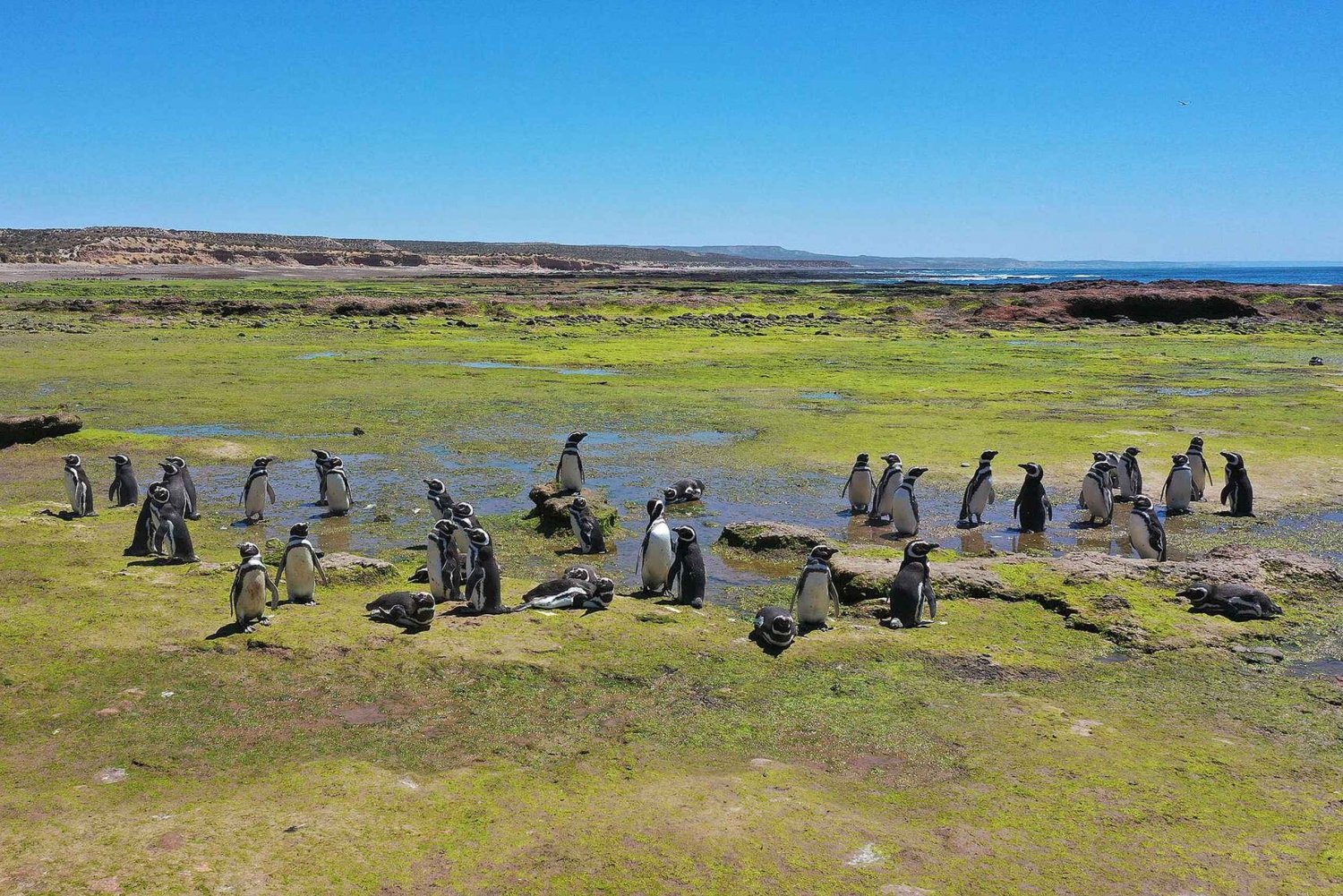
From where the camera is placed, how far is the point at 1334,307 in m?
56.6

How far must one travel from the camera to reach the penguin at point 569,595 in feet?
31.2

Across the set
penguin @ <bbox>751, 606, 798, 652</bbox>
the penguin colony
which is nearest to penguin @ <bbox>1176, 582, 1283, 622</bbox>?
the penguin colony

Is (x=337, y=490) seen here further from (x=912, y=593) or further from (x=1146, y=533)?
(x=1146, y=533)

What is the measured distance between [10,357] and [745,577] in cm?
3064

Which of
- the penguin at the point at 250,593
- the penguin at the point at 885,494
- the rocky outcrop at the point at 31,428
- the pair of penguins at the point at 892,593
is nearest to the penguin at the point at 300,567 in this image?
the penguin at the point at 250,593

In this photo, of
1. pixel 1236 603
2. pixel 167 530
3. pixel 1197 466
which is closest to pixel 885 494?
pixel 1197 466

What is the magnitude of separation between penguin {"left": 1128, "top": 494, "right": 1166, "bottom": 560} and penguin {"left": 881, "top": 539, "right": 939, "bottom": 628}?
3903mm

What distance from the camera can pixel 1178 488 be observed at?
14.5 m

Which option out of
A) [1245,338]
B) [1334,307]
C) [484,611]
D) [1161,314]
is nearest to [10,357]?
[484,611]

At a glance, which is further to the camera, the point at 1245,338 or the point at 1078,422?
the point at 1245,338

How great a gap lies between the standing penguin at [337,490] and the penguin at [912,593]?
7.40 metres

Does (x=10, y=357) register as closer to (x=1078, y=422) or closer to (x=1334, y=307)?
(x=1078, y=422)

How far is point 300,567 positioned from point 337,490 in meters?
4.11

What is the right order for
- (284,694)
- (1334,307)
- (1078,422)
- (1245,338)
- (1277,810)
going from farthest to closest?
(1334,307)
(1245,338)
(1078,422)
(284,694)
(1277,810)
